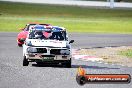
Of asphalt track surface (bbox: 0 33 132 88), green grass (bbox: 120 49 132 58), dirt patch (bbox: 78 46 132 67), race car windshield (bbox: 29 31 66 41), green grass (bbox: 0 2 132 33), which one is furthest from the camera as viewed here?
green grass (bbox: 0 2 132 33)

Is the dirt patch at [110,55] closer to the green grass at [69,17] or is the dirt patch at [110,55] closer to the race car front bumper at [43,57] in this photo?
the race car front bumper at [43,57]

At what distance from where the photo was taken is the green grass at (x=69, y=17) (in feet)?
167

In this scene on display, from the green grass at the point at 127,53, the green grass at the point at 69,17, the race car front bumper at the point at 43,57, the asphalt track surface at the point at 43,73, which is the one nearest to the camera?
the asphalt track surface at the point at 43,73

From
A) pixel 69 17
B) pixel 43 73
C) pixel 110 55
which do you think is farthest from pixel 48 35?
A: pixel 69 17

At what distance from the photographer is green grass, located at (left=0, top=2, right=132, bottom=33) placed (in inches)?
2008

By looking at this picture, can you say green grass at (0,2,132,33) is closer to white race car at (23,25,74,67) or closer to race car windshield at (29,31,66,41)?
race car windshield at (29,31,66,41)

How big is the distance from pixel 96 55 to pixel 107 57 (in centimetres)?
100

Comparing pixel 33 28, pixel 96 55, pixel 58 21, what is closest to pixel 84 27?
pixel 58 21

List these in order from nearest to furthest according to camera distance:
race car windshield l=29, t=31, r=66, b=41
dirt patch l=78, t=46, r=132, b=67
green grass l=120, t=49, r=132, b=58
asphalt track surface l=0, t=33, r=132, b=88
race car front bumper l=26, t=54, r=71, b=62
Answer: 1. asphalt track surface l=0, t=33, r=132, b=88
2. race car front bumper l=26, t=54, r=71, b=62
3. race car windshield l=29, t=31, r=66, b=41
4. dirt patch l=78, t=46, r=132, b=67
5. green grass l=120, t=49, r=132, b=58

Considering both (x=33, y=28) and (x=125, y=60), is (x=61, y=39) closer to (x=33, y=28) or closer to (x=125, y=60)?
(x=33, y=28)

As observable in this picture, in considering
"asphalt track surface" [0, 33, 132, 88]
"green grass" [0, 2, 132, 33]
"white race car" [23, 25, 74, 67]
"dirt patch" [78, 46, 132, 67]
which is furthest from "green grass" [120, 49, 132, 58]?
"green grass" [0, 2, 132, 33]

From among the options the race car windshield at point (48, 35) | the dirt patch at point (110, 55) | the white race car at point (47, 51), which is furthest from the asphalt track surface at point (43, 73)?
the dirt patch at point (110, 55)

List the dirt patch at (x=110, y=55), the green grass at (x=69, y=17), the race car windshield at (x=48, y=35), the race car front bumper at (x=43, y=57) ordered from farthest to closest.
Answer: the green grass at (x=69, y=17) < the dirt patch at (x=110, y=55) < the race car windshield at (x=48, y=35) < the race car front bumper at (x=43, y=57)

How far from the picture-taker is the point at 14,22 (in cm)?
5234
